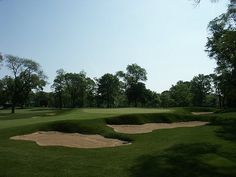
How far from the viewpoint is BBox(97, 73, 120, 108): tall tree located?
131 metres

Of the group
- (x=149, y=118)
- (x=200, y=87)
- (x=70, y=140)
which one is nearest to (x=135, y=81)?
(x=200, y=87)

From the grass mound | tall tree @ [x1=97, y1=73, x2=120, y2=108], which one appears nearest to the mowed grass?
the grass mound

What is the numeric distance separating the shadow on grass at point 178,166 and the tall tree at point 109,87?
110986 millimetres

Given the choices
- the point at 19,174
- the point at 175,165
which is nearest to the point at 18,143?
the point at 19,174

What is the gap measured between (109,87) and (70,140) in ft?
343

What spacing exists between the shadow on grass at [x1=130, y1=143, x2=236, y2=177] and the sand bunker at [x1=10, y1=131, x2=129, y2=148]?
678 cm

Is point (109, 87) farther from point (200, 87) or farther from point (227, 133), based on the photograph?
point (227, 133)

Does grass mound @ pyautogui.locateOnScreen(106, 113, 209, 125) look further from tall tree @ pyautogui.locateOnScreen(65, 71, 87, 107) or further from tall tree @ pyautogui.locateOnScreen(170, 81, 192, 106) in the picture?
tall tree @ pyautogui.locateOnScreen(170, 81, 192, 106)

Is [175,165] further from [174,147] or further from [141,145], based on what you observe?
[141,145]

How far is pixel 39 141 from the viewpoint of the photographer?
26.1 m

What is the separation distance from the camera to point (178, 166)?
1661 cm

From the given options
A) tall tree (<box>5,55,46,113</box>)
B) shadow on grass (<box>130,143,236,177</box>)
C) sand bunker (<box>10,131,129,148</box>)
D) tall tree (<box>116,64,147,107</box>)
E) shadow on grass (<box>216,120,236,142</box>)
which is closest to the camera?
shadow on grass (<box>130,143,236,177</box>)

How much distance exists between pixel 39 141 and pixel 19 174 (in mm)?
11387

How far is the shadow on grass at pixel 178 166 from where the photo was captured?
15273mm
